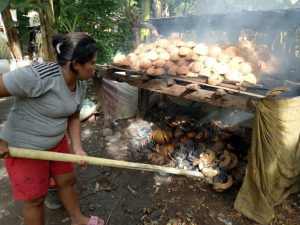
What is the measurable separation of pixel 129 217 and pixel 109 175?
91 cm

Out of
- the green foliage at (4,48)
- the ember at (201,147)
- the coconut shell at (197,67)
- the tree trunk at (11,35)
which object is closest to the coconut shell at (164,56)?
the coconut shell at (197,67)

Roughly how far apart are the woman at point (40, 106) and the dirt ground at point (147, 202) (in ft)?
3.39

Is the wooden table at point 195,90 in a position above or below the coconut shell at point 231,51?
below

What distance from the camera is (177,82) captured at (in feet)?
12.3

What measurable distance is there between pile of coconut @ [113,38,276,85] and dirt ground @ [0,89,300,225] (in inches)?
58.6

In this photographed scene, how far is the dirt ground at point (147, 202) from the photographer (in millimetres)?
3100

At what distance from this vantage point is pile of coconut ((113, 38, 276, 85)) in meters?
3.43

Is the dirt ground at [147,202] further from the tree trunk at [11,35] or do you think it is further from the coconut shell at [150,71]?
the tree trunk at [11,35]

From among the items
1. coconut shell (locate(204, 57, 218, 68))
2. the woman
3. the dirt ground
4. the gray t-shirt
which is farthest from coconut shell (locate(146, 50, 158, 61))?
the gray t-shirt

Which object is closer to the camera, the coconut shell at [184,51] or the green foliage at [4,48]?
the coconut shell at [184,51]

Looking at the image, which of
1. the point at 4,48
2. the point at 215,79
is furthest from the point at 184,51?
the point at 4,48

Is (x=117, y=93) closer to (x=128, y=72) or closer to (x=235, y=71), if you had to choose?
(x=128, y=72)

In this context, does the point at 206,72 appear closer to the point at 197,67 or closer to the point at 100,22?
the point at 197,67

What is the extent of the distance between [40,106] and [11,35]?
659cm
